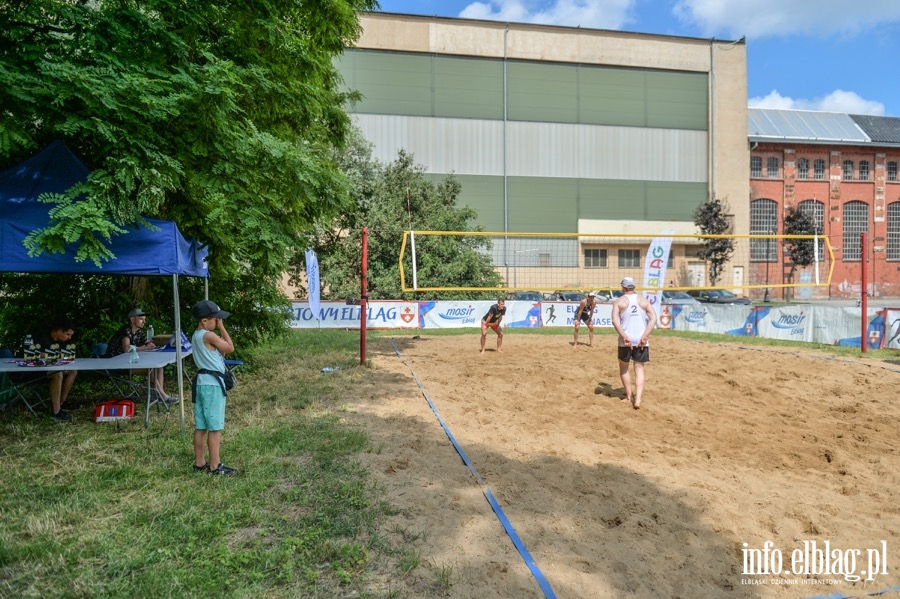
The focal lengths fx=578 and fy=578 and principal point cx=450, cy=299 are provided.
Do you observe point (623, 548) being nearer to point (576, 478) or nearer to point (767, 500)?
point (576, 478)

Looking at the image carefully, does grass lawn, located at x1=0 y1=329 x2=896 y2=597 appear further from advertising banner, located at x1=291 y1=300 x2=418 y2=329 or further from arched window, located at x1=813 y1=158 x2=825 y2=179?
arched window, located at x1=813 y1=158 x2=825 y2=179

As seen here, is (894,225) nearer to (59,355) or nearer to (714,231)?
(714,231)

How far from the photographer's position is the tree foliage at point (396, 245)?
82.8 feet

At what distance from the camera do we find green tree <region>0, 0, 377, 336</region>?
5359 millimetres

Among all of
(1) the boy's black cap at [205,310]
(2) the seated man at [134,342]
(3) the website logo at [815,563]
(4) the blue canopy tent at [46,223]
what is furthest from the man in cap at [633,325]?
(2) the seated man at [134,342]

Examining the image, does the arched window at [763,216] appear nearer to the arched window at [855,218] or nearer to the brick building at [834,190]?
the brick building at [834,190]

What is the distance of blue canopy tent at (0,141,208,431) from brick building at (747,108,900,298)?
44.3m

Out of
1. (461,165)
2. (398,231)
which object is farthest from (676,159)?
(398,231)

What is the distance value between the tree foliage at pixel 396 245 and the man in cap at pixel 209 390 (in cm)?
1921

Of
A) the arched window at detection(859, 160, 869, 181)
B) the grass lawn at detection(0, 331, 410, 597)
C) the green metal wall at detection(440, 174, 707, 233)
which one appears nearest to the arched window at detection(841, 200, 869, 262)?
the arched window at detection(859, 160, 869, 181)

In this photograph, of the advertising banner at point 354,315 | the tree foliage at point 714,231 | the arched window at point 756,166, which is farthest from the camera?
the arched window at point 756,166

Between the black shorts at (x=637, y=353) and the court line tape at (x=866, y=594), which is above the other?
the black shorts at (x=637, y=353)

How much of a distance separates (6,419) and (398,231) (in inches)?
767

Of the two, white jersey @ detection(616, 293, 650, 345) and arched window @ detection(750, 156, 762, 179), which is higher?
arched window @ detection(750, 156, 762, 179)
